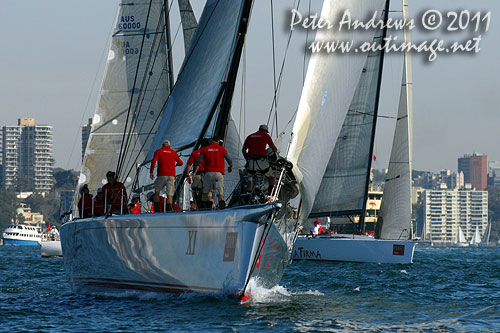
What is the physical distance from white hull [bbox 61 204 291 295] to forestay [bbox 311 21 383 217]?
19882mm

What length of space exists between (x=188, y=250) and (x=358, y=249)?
769 inches

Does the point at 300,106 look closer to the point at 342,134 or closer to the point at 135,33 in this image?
the point at 135,33

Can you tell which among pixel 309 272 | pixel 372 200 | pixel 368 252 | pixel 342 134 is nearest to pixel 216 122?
pixel 309 272

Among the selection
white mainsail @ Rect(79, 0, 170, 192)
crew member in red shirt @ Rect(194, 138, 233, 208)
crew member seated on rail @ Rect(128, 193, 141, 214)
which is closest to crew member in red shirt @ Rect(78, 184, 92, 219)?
crew member seated on rail @ Rect(128, 193, 141, 214)

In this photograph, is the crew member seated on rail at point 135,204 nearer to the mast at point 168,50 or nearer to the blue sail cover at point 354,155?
the mast at point 168,50

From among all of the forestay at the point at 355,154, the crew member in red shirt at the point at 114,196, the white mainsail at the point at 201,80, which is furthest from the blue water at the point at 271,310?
the forestay at the point at 355,154

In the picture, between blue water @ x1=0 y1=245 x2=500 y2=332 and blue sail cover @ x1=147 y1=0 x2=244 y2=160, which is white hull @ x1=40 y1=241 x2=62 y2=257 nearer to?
blue water @ x1=0 y1=245 x2=500 y2=332

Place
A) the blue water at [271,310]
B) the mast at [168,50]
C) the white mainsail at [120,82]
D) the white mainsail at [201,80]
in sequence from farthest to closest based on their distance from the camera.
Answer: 1. the white mainsail at [120,82]
2. the mast at [168,50]
3. the white mainsail at [201,80]
4. the blue water at [271,310]

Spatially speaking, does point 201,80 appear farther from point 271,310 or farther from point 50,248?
point 50,248

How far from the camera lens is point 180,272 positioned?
14648 millimetres

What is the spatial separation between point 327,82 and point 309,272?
11.0 meters

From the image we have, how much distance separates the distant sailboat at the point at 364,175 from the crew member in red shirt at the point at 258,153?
19.1m

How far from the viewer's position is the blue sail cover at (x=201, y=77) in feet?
53.3

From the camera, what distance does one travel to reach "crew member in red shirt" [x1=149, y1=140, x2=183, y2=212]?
15.2 meters
